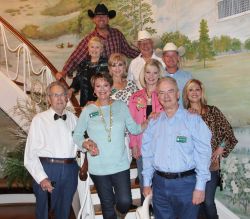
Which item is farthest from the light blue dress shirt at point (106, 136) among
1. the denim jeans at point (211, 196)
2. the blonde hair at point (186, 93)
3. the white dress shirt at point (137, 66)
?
the white dress shirt at point (137, 66)

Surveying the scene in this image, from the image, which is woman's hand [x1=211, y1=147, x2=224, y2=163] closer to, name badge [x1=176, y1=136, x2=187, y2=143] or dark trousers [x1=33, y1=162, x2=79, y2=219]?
name badge [x1=176, y1=136, x2=187, y2=143]

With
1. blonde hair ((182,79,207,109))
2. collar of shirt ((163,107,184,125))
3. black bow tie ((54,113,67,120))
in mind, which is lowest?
black bow tie ((54,113,67,120))

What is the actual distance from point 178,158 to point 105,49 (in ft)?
7.35

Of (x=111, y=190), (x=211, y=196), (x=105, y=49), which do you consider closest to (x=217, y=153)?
(x=211, y=196)

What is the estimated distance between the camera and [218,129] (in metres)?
3.21

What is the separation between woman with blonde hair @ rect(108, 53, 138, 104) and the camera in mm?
3584

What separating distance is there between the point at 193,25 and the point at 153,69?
6.23 feet

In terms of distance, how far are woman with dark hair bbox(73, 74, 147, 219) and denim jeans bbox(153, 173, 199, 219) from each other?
0.36 m

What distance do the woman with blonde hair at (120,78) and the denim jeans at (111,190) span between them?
86 centimetres

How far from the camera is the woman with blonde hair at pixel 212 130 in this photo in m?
3.20

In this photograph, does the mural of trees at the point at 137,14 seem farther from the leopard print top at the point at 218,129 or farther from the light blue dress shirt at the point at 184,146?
the light blue dress shirt at the point at 184,146

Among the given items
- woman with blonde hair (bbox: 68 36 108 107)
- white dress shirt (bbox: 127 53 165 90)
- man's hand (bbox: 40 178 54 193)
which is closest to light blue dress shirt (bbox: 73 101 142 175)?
man's hand (bbox: 40 178 54 193)

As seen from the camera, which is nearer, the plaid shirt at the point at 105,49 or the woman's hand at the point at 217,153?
the woman's hand at the point at 217,153

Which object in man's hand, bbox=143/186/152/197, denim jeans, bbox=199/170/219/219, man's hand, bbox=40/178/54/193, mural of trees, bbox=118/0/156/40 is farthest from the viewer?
mural of trees, bbox=118/0/156/40
